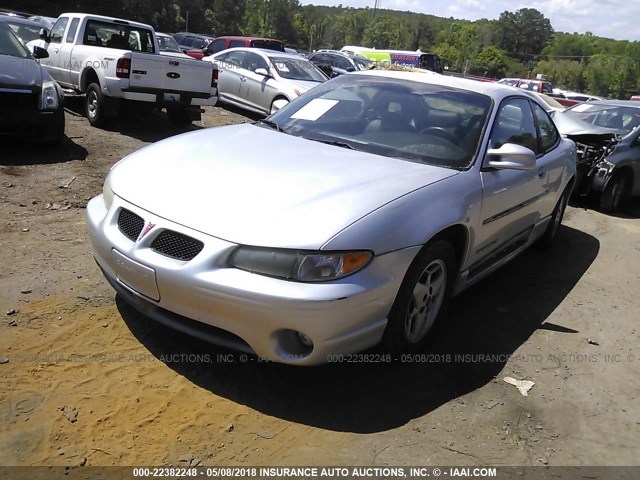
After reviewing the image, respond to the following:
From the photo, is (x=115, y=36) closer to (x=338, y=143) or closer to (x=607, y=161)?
(x=338, y=143)

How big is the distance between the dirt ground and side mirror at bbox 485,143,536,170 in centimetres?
113

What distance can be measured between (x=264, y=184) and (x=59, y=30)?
29.6 ft

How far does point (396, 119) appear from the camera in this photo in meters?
4.06

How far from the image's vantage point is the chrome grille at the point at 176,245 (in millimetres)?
2795

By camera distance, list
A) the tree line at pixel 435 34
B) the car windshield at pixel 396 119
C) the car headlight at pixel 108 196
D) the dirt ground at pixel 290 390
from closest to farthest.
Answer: the dirt ground at pixel 290 390, the car headlight at pixel 108 196, the car windshield at pixel 396 119, the tree line at pixel 435 34

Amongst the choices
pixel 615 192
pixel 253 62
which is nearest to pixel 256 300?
pixel 615 192

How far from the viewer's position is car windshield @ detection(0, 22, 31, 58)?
296 inches

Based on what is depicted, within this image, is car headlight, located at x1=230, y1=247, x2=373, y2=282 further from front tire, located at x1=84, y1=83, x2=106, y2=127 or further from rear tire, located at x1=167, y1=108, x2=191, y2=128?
rear tire, located at x1=167, y1=108, x2=191, y2=128

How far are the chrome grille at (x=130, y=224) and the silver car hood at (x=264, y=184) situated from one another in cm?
7

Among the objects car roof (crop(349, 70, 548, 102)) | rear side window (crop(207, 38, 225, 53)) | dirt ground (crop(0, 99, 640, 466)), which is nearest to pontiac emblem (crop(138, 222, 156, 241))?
dirt ground (crop(0, 99, 640, 466))

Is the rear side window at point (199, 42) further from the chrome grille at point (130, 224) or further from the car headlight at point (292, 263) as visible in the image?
the car headlight at point (292, 263)

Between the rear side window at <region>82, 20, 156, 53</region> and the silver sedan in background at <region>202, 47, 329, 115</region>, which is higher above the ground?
the rear side window at <region>82, 20, 156, 53</region>

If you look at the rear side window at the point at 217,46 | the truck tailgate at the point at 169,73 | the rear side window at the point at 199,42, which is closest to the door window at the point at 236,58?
the truck tailgate at the point at 169,73

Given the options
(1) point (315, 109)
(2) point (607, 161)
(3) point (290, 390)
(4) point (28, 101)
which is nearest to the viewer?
(3) point (290, 390)
